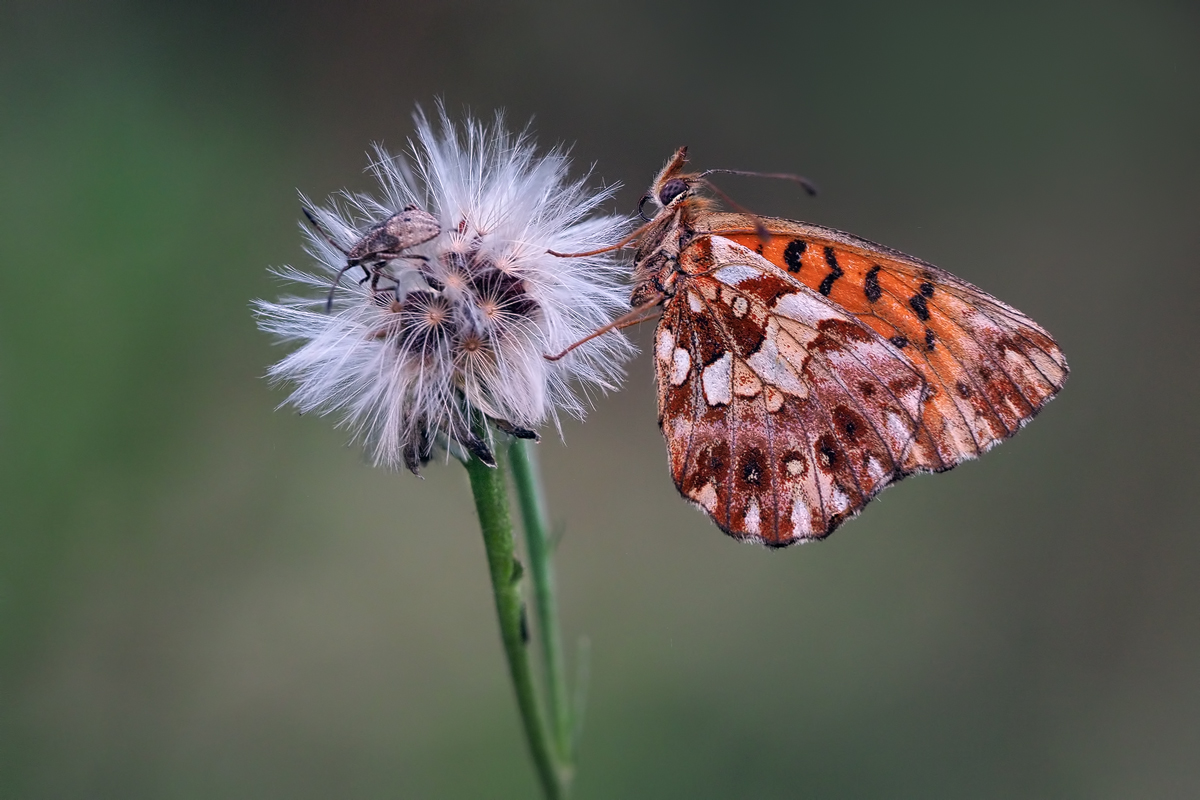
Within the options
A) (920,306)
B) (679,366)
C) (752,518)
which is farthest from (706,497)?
(920,306)

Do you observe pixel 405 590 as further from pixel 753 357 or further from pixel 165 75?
pixel 165 75

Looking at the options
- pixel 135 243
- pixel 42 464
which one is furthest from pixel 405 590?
pixel 135 243

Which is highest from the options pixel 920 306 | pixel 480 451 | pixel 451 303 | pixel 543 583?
pixel 451 303

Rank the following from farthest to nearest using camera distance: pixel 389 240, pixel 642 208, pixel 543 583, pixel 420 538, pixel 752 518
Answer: pixel 420 538
pixel 642 208
pixel 752 518
pixel 543 583
pixel 389 240

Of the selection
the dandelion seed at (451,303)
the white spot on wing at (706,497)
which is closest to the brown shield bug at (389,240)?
the dandelion seed at (451,303)

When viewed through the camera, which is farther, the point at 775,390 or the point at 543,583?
the point at 775,390

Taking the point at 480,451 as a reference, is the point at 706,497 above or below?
below

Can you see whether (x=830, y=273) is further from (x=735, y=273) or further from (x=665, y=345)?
(x=665, y=345)

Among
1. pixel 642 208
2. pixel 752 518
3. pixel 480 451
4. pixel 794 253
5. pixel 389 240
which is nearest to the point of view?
pixel 480 451

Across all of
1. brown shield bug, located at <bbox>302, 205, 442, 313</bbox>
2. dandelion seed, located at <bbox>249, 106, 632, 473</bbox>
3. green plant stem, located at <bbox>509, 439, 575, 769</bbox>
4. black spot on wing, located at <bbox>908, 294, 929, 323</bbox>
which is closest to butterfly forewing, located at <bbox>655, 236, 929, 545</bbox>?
black spot on wing, located at <bbox>908, 294, 929, 323</bbox>
